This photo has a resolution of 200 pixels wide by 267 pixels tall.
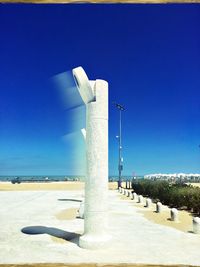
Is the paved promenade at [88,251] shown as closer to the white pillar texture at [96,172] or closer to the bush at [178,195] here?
the white pillar texture at [96,172]

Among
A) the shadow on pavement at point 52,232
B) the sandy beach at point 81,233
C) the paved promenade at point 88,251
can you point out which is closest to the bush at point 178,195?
the sandy beach at point 81,233

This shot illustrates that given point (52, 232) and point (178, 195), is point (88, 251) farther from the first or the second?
point (178, 195)

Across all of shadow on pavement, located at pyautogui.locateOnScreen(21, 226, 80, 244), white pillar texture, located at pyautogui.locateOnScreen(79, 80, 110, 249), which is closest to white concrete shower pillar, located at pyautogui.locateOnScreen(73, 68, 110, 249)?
white pillar texture, located at pyautogui.locateOnScreen(79, 80, 110, 249)

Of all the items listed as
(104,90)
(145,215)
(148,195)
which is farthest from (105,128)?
(148,195)

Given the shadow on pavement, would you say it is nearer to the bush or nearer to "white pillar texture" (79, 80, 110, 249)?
"white pillar texture" (79, 80, 110, 249)

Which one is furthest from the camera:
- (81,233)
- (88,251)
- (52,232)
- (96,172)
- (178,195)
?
Result: (178,195)

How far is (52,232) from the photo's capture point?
11.5 m

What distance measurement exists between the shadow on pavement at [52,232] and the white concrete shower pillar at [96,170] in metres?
0.91

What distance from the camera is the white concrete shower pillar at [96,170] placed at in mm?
9508

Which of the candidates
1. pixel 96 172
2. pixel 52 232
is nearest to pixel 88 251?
pixel 96 172

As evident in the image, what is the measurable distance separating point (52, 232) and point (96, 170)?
10.2 feet

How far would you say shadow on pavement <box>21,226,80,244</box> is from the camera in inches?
417

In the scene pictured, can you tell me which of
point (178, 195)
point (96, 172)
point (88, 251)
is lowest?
point (88, 251)

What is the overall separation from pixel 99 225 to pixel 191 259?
2.41 metres
